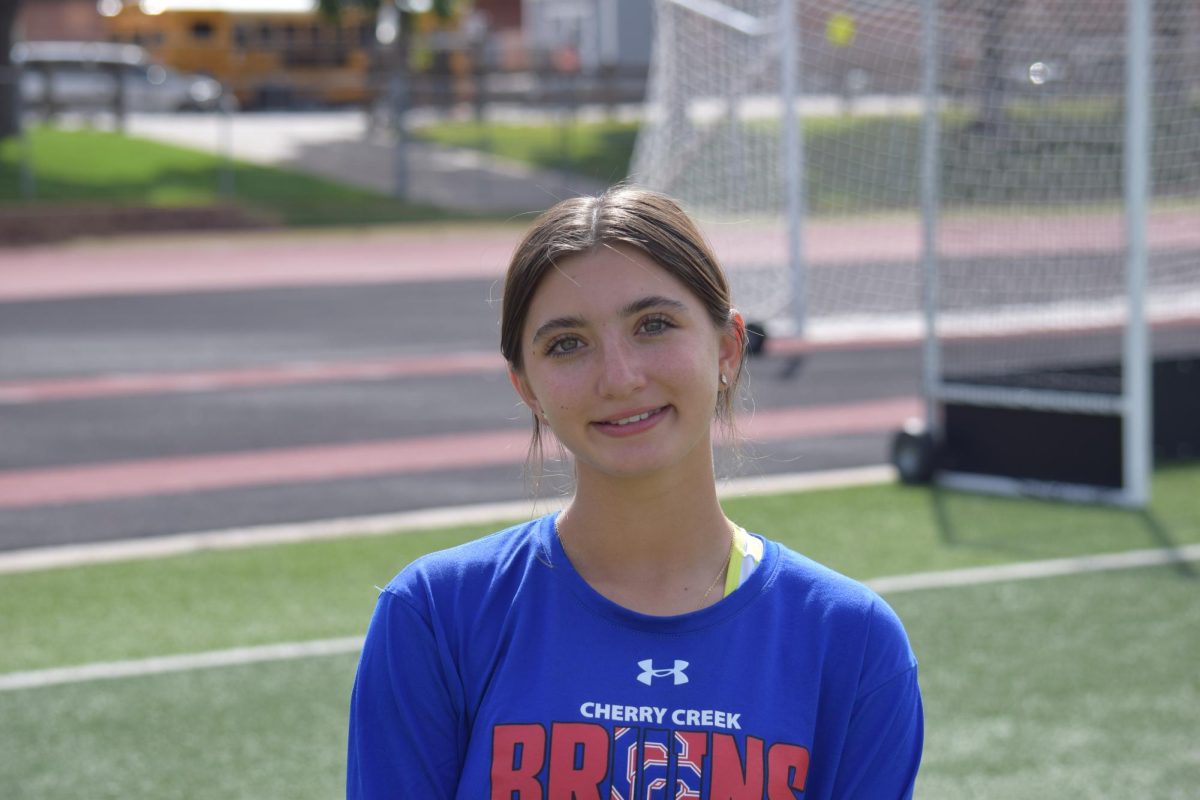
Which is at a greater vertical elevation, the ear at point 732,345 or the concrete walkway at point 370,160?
the ear at point 732,345

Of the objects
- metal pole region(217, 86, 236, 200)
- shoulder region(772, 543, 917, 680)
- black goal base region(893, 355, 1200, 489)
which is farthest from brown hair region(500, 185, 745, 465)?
metal pole region(217, 86, 236, 200)

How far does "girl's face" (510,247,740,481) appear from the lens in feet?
6.75

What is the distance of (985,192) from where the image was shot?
36.1ft

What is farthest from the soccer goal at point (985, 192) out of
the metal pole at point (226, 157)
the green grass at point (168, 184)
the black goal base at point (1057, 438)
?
the metal pole at point (226, 157)

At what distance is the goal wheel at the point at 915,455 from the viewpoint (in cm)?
934

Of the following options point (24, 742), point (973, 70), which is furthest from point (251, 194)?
point (24, 742)

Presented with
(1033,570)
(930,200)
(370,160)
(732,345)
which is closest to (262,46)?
(370,160)

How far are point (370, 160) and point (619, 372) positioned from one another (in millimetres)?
33199

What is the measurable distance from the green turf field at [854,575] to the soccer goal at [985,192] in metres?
0.66

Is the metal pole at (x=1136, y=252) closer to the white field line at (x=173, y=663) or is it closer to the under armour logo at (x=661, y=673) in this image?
the white field line at (x=173, y=663)

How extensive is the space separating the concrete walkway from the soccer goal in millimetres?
13226

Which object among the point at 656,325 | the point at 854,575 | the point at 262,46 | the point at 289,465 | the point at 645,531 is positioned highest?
the point at 262,46

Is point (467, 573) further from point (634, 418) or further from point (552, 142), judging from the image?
point (552, 142)

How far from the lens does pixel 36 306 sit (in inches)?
746
